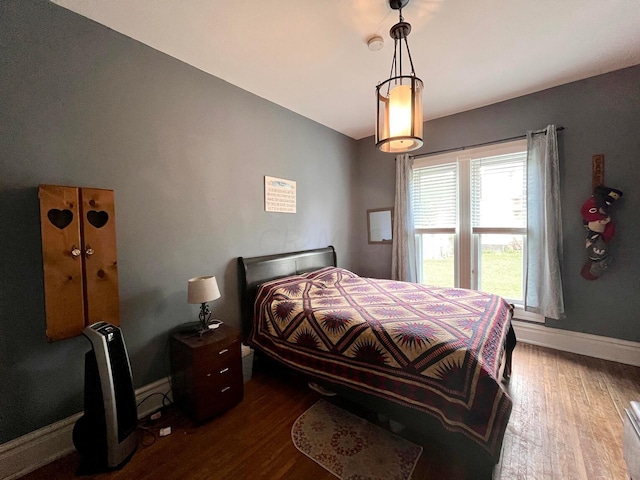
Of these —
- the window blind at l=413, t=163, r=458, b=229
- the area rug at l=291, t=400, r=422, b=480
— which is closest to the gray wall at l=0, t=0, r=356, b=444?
the area rug at l=291, t=400, r=422, b=480

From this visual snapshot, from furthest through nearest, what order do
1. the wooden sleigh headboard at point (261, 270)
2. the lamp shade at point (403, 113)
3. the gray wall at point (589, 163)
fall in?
the wooden sleigh headboard at point (261, 270)
the gray wall at point (589, 163)
the lamp shade at point (403, 113)

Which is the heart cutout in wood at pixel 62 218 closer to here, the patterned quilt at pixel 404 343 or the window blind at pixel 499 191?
the patterned quilt at pixel 404 343

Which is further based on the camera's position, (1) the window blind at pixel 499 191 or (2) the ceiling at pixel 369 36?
(1) the window blind at pixel 499 191

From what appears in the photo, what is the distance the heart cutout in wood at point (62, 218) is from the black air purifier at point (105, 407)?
2.01 feet

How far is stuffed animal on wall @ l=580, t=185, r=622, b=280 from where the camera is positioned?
7.89 feet

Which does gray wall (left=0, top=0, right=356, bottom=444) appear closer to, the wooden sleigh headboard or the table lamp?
the wooden sleigh headboard

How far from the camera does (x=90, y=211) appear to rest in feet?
4.98

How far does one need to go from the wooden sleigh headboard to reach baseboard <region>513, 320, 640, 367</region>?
2.63 meters

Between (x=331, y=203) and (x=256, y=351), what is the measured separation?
2.24 meters

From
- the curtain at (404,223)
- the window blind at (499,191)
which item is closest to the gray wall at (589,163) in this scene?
the window blind at (499,191)

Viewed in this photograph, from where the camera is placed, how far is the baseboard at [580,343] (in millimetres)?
2406

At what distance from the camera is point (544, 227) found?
2.70 m

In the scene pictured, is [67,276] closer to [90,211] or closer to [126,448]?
[90,211]

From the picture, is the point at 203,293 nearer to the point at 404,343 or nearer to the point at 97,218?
the point at 97,218
